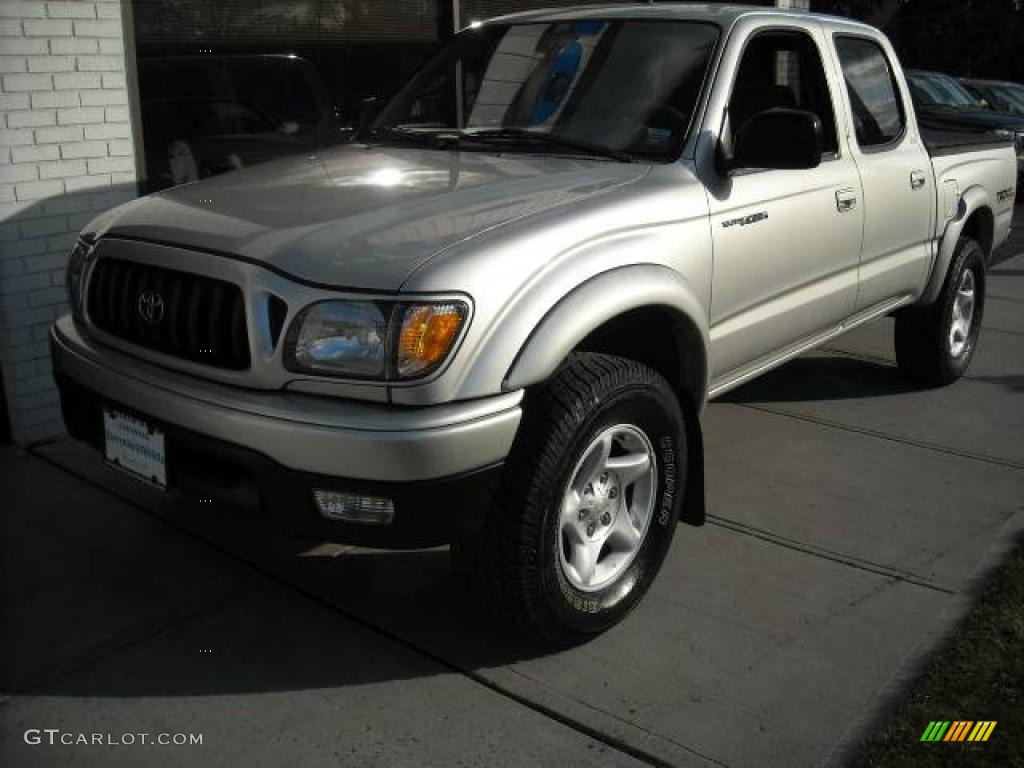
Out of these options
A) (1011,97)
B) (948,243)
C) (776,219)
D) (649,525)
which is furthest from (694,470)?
(1011,97)

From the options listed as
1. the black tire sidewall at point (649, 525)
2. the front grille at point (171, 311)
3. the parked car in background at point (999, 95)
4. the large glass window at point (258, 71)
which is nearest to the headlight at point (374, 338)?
the front grille at point (171, 311)

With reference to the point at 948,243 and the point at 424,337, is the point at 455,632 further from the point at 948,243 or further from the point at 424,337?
the point at 948,243

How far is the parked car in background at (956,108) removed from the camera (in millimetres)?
13438

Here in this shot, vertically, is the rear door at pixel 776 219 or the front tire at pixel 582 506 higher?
the rear door at pixel 776 219

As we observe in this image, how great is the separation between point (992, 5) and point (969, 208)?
84.1 feet

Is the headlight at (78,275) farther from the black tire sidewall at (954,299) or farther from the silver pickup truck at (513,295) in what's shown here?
the black tire sidewall at (954,299)

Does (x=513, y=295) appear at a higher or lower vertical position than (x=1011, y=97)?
higher

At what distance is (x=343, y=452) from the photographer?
266cm

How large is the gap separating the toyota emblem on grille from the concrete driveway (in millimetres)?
621

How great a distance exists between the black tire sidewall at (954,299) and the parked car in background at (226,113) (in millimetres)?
3453

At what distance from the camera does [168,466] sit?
3006mm

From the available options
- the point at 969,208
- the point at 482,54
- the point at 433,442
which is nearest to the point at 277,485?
the point at 433,442

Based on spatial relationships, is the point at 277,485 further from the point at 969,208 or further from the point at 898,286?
the point at 969,208

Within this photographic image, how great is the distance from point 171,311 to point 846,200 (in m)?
2.73
